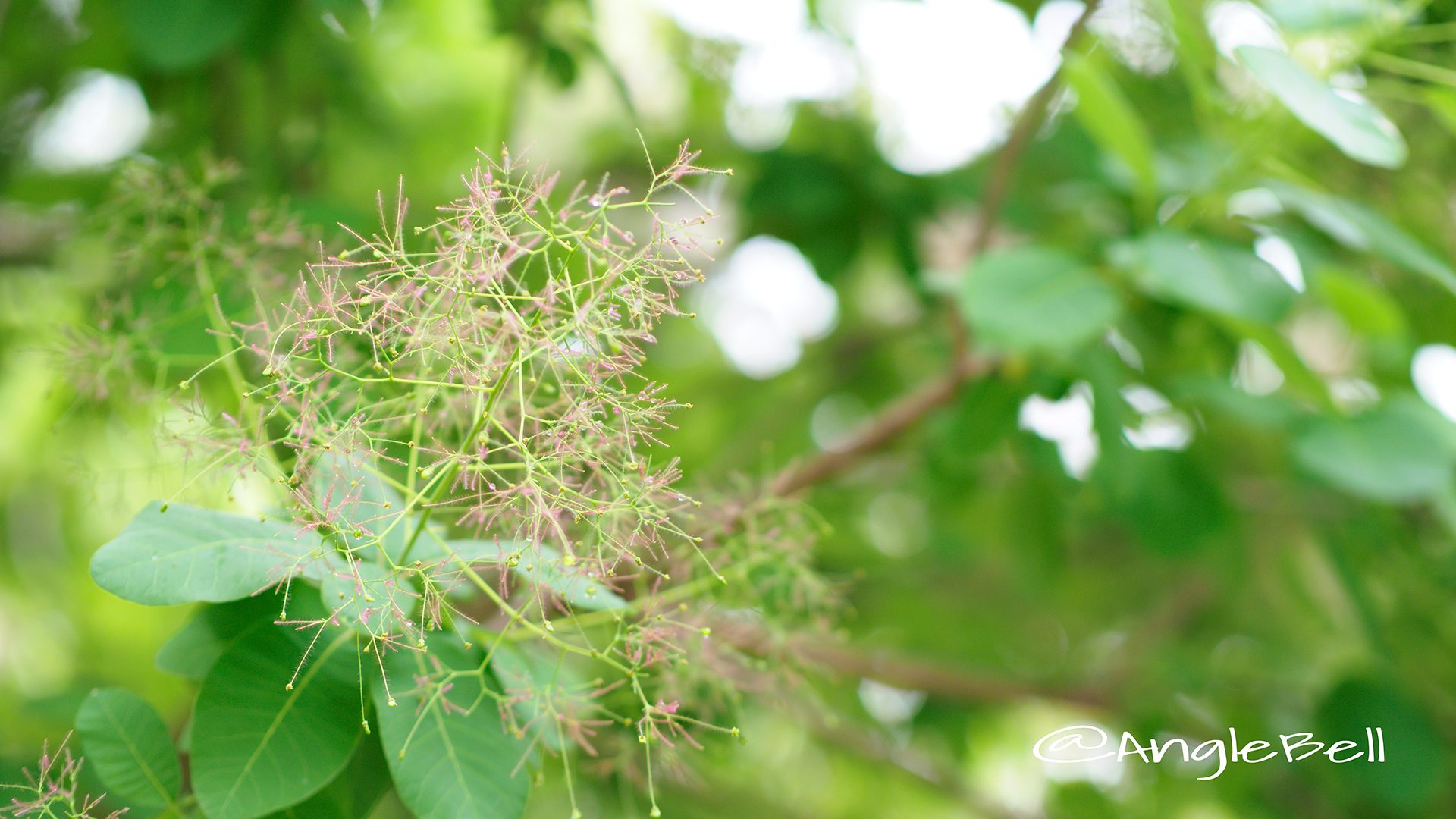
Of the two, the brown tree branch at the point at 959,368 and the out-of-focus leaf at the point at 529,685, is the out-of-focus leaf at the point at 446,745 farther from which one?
the brown tree branch at the point at 959,368

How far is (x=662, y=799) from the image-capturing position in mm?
1791

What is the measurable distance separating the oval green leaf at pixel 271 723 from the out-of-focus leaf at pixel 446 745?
0.05m

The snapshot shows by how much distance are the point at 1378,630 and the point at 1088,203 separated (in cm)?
98

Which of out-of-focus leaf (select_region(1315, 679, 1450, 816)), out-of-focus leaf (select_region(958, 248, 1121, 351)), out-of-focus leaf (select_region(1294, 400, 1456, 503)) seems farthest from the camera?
out-of-focus leaf (select_region(1315, 679, 1450, 816))

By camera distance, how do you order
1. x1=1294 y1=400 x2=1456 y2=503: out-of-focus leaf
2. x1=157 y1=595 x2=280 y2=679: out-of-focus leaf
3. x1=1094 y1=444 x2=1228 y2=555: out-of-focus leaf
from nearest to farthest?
x1=157 y1=595 x2=280 y2=679: out-of-focus leaf, x1=1294 y1=400 x2=1456 y2=503: out-of-focus leaf, x1=1094 y1=444 x2=1228 y2=555: out-of-focus leaf

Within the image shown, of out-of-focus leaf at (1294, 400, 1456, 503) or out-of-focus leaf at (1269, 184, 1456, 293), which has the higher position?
out-of-focus leaf at (1269, 184, 1456, 293)

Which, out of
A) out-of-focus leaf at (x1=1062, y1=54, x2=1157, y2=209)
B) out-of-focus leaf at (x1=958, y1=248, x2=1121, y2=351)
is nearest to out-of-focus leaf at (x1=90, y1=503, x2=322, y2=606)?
out-of-focus leaf at (x1=958, y1=248, x2=1121, y2=351)

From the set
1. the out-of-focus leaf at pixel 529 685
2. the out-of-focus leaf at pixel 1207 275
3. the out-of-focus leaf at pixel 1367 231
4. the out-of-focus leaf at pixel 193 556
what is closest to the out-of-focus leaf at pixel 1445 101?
the out-of-focus leaf at pixel 1367 231

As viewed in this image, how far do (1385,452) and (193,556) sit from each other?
1.59 metres

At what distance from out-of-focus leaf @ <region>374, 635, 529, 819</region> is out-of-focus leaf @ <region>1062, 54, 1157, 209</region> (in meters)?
1.06

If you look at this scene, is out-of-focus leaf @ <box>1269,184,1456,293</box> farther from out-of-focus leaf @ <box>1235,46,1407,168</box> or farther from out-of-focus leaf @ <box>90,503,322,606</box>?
out-of-focus leaf @ <box>90,503,322,606</box>

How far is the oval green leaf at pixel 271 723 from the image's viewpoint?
75 centimetres

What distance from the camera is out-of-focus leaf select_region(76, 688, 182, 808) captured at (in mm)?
799

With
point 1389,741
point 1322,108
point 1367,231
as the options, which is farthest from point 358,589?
point 1389,741
